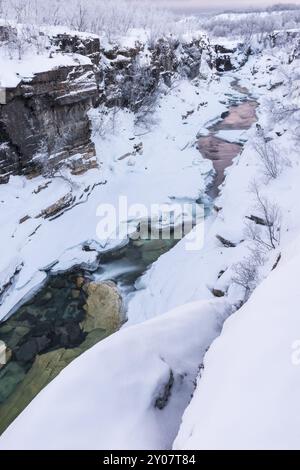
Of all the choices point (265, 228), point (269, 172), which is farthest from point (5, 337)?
point (269, 172)

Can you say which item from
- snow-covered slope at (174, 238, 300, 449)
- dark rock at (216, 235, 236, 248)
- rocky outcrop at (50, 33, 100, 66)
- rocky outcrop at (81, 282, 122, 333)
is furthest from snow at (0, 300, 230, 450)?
rocky outcrop at (50, 33, 100, 66)

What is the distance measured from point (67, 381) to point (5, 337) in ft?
27.4

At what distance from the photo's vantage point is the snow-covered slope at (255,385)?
15.4ft

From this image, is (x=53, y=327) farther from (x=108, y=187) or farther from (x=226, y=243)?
(x=108, y=187)

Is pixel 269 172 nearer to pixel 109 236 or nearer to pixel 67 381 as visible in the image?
pixel 109 236

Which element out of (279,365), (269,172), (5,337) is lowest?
(5,337)

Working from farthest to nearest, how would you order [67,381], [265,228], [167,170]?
1. [167,170]
2. [265,228]
3. [67,381]

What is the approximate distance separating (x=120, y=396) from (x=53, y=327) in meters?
8.84

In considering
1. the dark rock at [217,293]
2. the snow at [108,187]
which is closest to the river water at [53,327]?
the snow at [108,187]

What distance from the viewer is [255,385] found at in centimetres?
536

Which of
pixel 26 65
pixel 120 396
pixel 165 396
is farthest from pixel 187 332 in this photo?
pixel 26 65

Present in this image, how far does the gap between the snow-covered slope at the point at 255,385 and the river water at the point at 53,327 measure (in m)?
7.93

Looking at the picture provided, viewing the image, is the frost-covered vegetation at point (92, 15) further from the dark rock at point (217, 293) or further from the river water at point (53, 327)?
the dark rock at point (217, 293)
